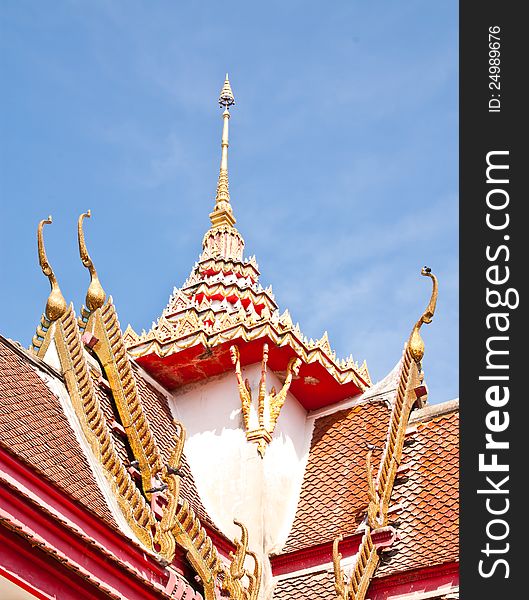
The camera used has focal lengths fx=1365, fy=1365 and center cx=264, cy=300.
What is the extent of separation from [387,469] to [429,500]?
20.7 inches

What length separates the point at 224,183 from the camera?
18.3 meters

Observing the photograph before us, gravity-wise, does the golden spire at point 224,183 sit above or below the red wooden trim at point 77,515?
above

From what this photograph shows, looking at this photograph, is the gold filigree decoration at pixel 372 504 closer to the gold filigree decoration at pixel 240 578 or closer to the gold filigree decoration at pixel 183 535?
the gold filigree decoration at pixel 240 578

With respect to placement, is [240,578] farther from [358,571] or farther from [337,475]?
[337,475]

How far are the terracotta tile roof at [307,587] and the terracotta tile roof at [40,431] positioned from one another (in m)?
2.30

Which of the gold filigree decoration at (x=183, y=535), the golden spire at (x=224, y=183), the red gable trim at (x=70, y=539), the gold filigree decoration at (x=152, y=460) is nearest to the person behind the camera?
the red gable trim at (x=70, y=539)

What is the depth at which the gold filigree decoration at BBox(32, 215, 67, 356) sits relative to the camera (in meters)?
12.5

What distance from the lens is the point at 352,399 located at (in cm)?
1480

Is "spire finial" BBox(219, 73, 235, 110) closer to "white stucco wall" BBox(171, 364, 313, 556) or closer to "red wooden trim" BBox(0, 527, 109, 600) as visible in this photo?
"white stucco wall" BBox(171, 364, 313, 556)

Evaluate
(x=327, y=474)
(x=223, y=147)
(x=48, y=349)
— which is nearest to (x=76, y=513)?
(x=48, y=349)

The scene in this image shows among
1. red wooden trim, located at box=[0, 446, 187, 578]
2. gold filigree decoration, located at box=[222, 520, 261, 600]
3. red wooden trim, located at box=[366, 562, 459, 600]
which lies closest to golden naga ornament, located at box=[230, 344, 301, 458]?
red wooden trim, located at box=[366, 562, 459, 600]

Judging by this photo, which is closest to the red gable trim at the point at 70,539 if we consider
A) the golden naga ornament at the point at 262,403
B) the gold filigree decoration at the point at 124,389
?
the gold filigree decoration at the point at 124,389

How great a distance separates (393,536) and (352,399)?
8.39 ft

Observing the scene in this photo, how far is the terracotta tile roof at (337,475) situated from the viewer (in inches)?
516
